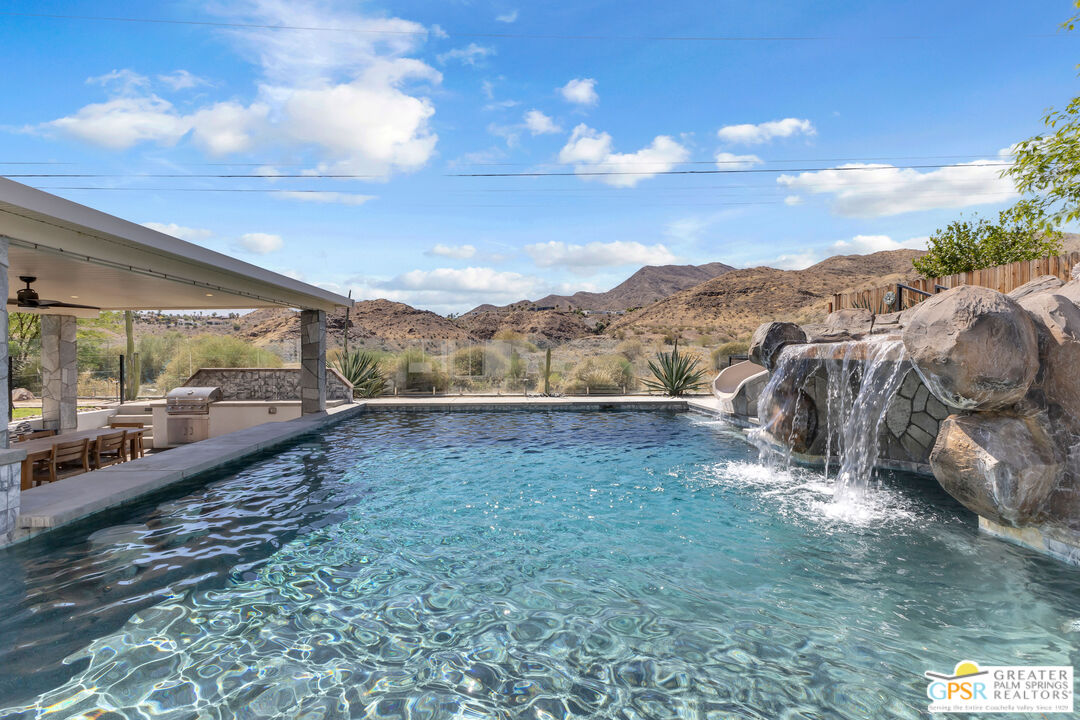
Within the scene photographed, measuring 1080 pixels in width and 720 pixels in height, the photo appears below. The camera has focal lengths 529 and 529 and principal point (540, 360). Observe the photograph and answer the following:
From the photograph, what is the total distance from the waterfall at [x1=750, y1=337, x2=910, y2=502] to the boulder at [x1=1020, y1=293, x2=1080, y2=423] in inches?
43.1

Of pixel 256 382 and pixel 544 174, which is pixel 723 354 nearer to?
pixel 544 174

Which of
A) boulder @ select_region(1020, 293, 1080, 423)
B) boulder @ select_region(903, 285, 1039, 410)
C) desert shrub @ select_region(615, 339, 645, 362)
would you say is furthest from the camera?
desert shrub @ select_region(615, 339, 645, 362)

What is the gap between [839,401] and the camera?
6336 millimetres

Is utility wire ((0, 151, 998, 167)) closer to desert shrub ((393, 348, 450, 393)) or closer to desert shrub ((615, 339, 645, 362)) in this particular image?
desert shrub ((615, 339, 645, 362))

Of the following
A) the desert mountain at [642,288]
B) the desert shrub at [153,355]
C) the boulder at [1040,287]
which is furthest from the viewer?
the desert mountain at [642,288]

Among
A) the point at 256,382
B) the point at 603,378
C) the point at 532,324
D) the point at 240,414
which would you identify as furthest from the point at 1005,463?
the point at 532,324

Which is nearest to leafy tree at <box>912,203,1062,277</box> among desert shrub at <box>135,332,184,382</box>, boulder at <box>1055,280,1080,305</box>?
boulder at <box>1055,280,1080,305</box>

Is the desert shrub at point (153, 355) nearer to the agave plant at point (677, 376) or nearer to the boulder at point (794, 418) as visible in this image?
the agave plant at point (677, 376)

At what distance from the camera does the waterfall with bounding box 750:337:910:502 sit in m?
5.03

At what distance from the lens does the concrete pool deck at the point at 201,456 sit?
4.64 m

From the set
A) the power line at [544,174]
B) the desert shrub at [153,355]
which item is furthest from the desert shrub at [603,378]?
the desert shrub at [153,355]

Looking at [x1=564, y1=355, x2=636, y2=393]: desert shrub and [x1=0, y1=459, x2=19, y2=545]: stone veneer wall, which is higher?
[x1=564, y1=355, x2=636, y2=393]: desert shrub

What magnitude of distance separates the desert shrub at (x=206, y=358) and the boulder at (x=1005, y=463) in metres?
16.3

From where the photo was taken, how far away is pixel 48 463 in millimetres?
6043
